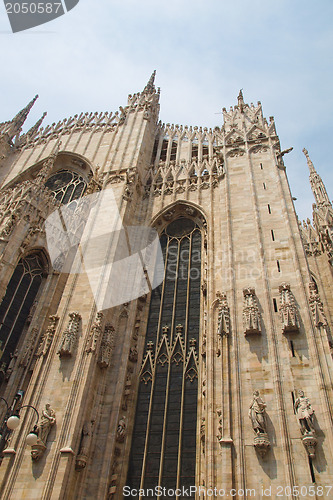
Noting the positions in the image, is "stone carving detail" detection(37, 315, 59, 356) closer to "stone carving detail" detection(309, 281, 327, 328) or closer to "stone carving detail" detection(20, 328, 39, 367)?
"stone carving detail" detection(20, 328, 39, 367)

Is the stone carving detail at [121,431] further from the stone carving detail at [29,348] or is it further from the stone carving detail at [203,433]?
the stone carving detail at [29,348]

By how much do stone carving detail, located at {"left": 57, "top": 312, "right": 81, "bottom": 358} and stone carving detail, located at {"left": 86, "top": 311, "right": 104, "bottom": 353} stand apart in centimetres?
52

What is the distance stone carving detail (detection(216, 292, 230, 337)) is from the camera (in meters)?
12.5

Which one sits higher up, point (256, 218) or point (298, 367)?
point (256, 218)

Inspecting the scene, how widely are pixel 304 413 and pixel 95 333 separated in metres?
6.66

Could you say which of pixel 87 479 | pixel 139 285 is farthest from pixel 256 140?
pixel 87 479

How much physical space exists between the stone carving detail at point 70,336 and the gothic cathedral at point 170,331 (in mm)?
46

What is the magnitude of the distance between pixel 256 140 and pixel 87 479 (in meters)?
15.7

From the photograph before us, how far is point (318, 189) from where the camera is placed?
23.5 m

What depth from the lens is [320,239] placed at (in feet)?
66.0

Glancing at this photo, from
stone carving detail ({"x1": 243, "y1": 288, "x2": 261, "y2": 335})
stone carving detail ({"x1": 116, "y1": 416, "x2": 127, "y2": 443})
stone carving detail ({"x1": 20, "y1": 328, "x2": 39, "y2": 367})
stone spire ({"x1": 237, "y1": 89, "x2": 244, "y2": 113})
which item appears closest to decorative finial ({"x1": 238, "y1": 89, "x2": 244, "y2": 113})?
stone spire ({"x1": 237, "y1": 89, "x2": 244, "y2": 113})

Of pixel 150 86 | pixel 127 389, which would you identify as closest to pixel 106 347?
pixel 127 389

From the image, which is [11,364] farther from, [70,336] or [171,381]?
[171,381]

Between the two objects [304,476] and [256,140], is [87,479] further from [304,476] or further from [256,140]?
[256,140]
